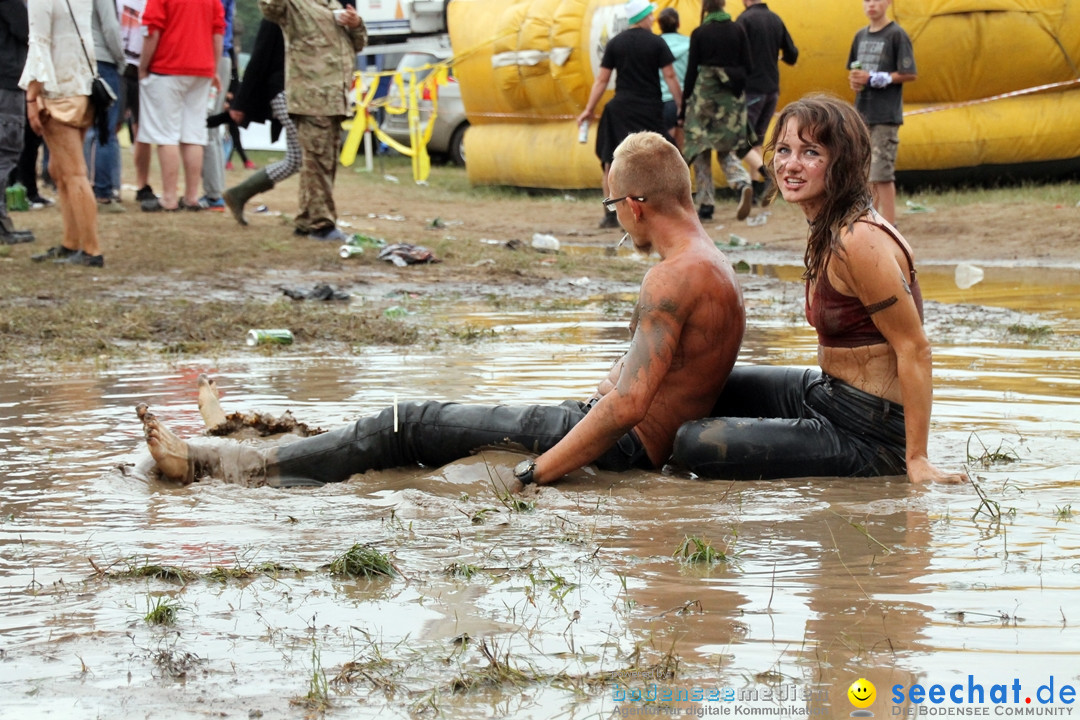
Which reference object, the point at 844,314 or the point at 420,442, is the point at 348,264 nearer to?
the point at 420,442

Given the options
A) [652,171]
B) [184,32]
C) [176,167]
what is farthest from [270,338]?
[176,167]

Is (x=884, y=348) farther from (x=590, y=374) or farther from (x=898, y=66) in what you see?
(x=898, y=66)

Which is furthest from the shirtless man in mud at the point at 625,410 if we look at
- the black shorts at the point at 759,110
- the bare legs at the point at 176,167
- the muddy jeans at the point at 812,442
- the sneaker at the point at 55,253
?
the black shorts at the point at 759,110

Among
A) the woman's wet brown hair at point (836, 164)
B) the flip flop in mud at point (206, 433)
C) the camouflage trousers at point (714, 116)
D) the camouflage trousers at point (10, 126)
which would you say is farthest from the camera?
the camouflage trousers at point (714, 116)

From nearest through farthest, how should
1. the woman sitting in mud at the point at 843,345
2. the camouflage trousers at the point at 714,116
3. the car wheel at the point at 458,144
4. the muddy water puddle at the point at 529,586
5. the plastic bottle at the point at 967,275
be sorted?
1. the muddy water puddle at the point at 529,586
2. the woman sitting in mud at the point at 843,345
3. the plastic bottle at the point at 967,275
4. the camouflage trousers at the point at 714,116
5. the car wheel at the point at 458,144

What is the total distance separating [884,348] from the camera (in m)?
4.12

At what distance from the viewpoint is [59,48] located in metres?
8.57

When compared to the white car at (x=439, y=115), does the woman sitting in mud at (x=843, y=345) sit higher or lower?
higher

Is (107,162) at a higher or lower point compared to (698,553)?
lower

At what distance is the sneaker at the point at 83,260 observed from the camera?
9.38 m

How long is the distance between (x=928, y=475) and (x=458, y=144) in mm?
18917

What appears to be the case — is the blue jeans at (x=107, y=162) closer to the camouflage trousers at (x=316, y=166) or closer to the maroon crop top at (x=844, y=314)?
the camouflage trousers at (x=316, y=166)

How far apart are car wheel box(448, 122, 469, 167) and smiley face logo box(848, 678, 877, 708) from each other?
795 inches

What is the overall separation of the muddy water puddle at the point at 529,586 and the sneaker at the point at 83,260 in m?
4.28
